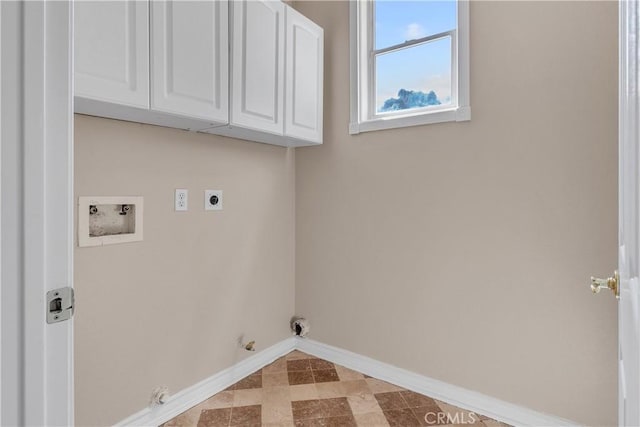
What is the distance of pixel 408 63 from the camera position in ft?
7.05

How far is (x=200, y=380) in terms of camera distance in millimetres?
1919

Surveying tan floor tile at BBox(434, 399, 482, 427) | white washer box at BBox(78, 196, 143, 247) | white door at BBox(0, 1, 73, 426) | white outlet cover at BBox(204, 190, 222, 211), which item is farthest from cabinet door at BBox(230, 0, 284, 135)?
tan floor tile at BBox(434, 399, 482, 427)

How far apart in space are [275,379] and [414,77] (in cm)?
208

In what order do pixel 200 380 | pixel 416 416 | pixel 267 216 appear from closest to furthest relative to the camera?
pixel 416 416, pixel 200 380, pixel 267 216

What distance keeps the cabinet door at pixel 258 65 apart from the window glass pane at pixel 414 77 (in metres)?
0.69

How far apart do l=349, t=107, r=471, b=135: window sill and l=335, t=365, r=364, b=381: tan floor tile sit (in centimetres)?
156

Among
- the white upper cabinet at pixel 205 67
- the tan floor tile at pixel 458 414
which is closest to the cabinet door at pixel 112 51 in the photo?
the white upper cabinet at pixel 205 67

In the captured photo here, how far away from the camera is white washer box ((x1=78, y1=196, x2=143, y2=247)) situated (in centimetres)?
144

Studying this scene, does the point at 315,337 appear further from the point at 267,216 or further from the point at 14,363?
the point at 14,363

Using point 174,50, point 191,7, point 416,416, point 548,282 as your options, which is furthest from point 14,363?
point 548,282

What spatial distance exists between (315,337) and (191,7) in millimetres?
2122

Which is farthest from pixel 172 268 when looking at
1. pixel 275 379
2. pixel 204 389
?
pixel 275 379

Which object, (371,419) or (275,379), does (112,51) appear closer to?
(275,379)

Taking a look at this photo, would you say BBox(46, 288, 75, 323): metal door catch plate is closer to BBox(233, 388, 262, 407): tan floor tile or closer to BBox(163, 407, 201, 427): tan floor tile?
BBox(163, 407, 201, 427): tan floor tile
